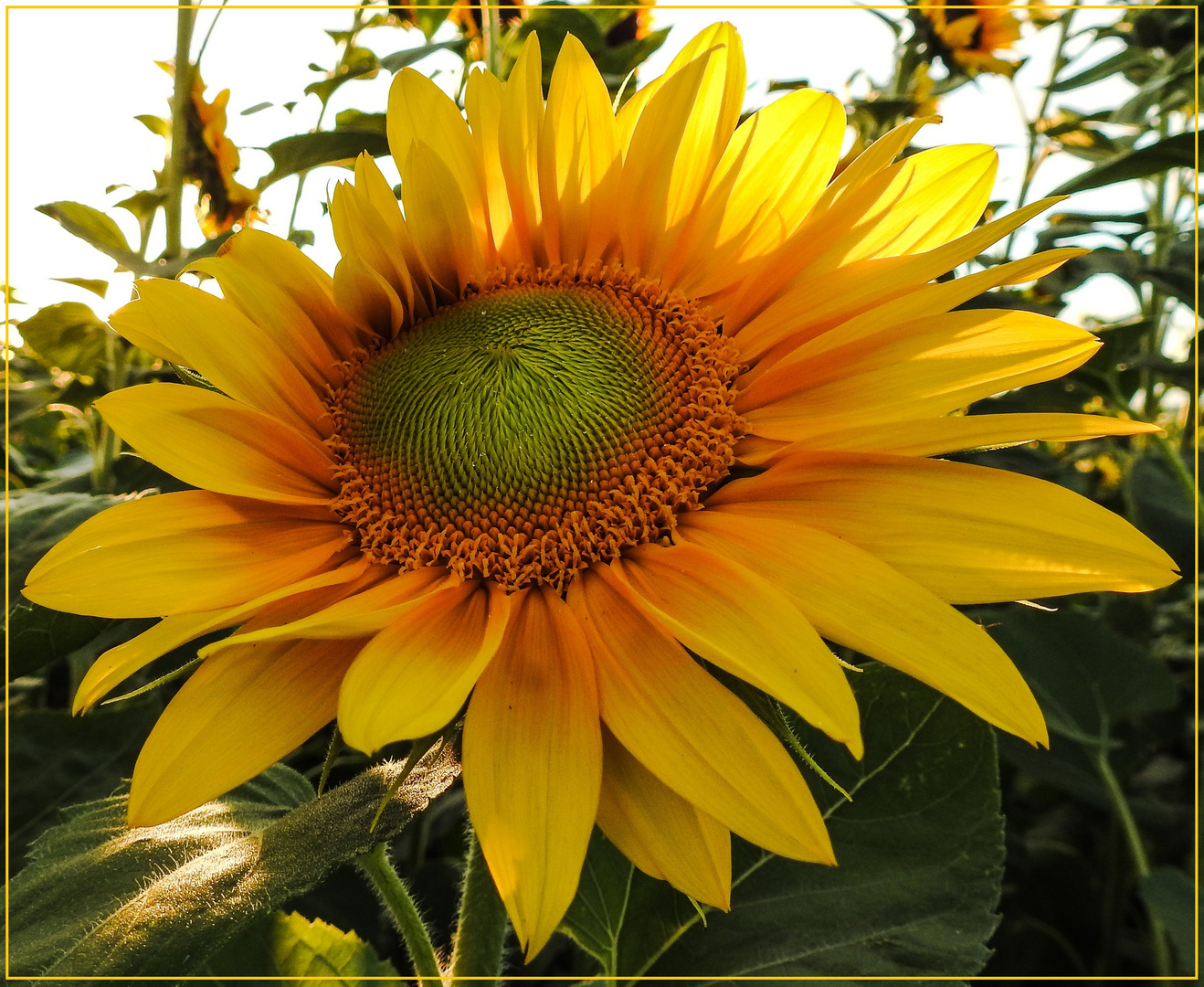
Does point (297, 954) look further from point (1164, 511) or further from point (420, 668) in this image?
point (1164, 511)

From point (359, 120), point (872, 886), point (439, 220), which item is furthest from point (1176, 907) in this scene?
point (359, 120)

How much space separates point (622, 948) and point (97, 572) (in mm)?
606

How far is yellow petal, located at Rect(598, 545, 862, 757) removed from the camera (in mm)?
616

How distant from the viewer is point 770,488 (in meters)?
0.81

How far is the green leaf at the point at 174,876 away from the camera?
657mm

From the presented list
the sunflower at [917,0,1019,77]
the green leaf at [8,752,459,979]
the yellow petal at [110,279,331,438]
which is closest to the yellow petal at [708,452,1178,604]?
the green leaf at [8,752,459,979]

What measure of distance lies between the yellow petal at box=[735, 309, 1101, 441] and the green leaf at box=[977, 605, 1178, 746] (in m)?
0.87

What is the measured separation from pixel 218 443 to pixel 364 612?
0.23 metres

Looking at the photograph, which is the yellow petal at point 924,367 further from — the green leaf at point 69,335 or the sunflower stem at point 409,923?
the green leaf at point 69,335

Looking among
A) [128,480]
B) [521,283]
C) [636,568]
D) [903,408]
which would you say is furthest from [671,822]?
[128,480]

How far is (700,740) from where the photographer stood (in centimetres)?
66

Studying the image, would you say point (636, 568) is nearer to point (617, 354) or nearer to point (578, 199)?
point (617, 354)

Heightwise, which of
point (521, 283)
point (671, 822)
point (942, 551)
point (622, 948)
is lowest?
point (622, 948)

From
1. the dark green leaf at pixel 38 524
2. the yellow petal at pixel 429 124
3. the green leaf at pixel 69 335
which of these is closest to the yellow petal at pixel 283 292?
the yellow petal at pixel 429 124
